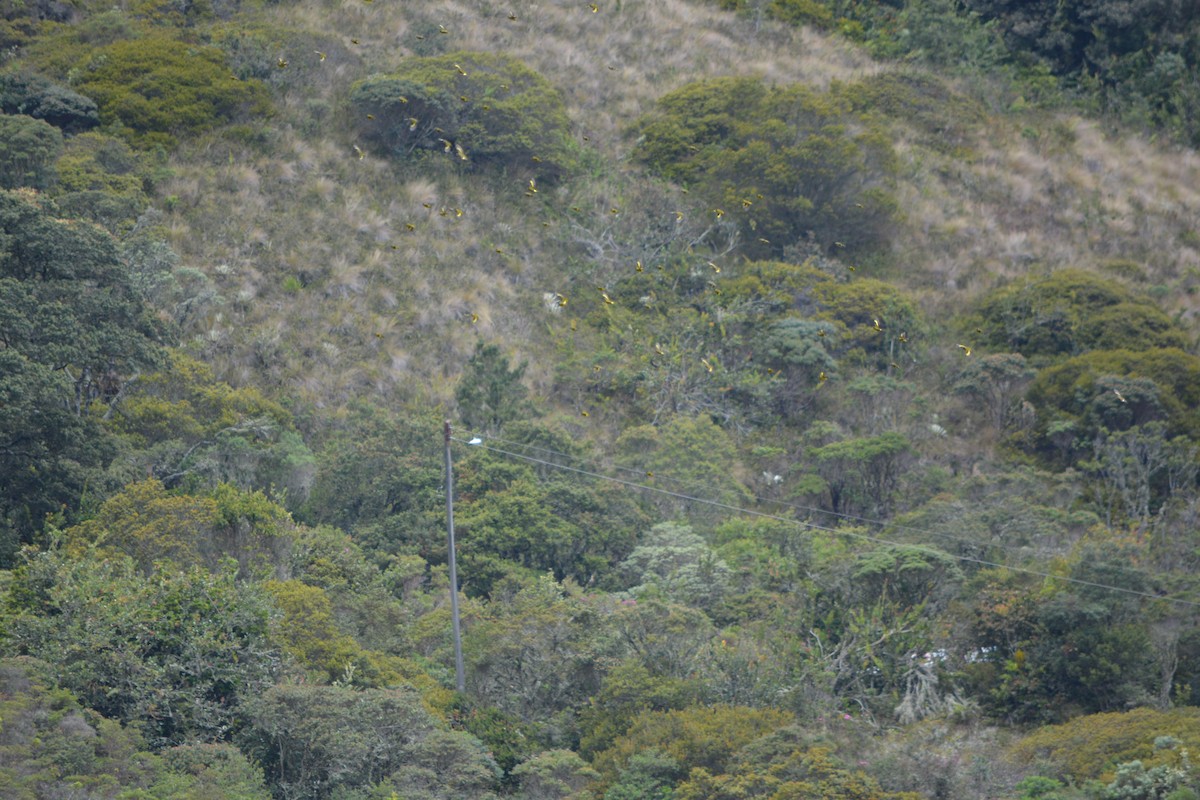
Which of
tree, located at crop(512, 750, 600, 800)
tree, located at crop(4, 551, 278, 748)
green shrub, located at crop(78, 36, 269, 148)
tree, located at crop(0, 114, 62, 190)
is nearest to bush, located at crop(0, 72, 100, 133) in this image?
green shrub, located at crop(78, 36, 269, 148)

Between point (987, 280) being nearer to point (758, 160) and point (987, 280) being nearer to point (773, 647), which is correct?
point (758, 160)

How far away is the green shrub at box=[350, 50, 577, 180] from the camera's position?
108 feet

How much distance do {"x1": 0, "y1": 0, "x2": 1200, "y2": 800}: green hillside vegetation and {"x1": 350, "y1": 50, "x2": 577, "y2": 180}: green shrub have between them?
0.38ft

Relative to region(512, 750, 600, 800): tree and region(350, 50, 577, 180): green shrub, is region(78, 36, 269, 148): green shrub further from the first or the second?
region(512, 750, 600, 800): tree

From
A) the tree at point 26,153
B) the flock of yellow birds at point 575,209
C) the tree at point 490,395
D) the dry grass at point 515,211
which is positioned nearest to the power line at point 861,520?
the tree at point 490,395

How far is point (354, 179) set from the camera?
32.3 m

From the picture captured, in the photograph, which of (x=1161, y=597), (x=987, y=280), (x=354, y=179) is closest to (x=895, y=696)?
(x=1161, y=597)

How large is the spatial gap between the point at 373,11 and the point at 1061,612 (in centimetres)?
2542

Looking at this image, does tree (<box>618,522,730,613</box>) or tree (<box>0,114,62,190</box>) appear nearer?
tree (<box>618,522,730,613</box>)

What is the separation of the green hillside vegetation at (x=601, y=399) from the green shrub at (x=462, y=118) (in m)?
0.12

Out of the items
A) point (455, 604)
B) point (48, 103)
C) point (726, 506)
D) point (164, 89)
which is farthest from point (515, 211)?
point (455, 604)

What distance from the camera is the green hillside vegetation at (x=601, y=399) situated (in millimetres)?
16484

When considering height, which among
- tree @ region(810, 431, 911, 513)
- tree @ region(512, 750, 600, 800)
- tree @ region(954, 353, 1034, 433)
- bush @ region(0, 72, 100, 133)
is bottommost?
tree @ region(810, 431, 911, 513)

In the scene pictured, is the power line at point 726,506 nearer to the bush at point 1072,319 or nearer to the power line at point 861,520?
the power line at point 861,520
